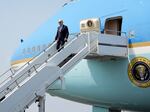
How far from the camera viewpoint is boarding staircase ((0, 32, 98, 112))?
41.2ft

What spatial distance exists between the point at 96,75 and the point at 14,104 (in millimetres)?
3661

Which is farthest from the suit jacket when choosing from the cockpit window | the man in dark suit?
the cockpit window

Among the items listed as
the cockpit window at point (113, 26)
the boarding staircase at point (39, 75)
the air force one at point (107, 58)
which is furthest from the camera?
the cockpit window at point (113, 26)

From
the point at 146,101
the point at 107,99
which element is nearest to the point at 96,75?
the point at 107,99

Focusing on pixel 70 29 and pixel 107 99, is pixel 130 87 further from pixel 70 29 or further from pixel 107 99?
pixel 70 29

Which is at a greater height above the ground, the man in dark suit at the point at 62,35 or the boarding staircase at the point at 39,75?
the man in dark suit at the point at 62,35

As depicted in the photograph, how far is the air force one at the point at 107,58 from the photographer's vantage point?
13336 mm

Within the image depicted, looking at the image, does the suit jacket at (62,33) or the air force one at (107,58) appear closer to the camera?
the air force one at (107,58)

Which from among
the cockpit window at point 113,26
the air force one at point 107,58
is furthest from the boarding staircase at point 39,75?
the cockpit window at point 113,26

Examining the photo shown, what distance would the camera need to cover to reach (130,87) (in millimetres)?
13852

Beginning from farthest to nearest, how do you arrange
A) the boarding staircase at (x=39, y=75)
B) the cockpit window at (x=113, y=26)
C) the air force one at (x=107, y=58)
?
the cockpit window at (x=113, y=26) → the air force one at (x=107, y=58) → the boarding staircase at (x=39, y=75)

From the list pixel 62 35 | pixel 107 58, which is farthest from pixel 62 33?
pixel 107 58

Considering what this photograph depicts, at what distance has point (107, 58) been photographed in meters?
14.4

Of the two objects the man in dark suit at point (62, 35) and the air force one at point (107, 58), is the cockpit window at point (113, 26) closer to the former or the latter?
the air force one at point (107, 58)
